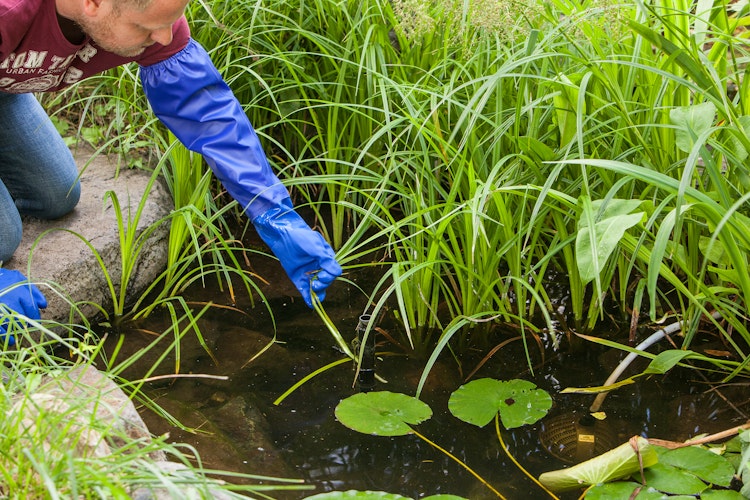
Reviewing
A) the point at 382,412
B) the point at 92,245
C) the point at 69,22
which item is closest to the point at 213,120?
the point at 69,22

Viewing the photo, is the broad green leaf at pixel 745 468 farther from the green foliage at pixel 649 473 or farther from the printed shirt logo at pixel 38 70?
the printed shirt logo at pixel 38 70

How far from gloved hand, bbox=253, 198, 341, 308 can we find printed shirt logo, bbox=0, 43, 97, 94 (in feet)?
2.03

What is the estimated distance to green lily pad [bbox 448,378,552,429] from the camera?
193cm

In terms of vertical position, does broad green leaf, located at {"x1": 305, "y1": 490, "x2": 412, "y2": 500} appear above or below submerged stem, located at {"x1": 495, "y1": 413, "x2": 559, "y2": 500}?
above

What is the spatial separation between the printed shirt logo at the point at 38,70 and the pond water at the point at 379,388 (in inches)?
28.4

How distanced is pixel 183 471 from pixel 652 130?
1358 mm

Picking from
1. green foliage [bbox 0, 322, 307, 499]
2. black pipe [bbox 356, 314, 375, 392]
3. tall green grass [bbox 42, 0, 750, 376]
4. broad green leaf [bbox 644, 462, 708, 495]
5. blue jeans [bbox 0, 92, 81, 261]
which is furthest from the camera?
blue jeans [bbox 0, 92, 81, 261]

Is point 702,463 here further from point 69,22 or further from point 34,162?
point 34,162

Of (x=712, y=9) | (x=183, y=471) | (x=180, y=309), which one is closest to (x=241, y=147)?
(x=180, y=309)

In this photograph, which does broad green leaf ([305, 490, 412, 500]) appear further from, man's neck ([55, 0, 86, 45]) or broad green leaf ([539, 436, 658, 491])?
man's neck ([55, 0, 86, 45])

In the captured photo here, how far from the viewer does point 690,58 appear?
70.6 inches

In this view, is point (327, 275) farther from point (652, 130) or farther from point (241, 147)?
point (652, 130)

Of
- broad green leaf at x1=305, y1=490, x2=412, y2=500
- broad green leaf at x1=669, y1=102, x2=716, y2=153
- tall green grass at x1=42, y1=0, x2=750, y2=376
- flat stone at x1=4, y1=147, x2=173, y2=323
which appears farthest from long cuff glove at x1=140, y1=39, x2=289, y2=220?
broad green leaf at x1=669, y1=102, x2=716, y2=153

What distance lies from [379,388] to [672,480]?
2.41 feet
